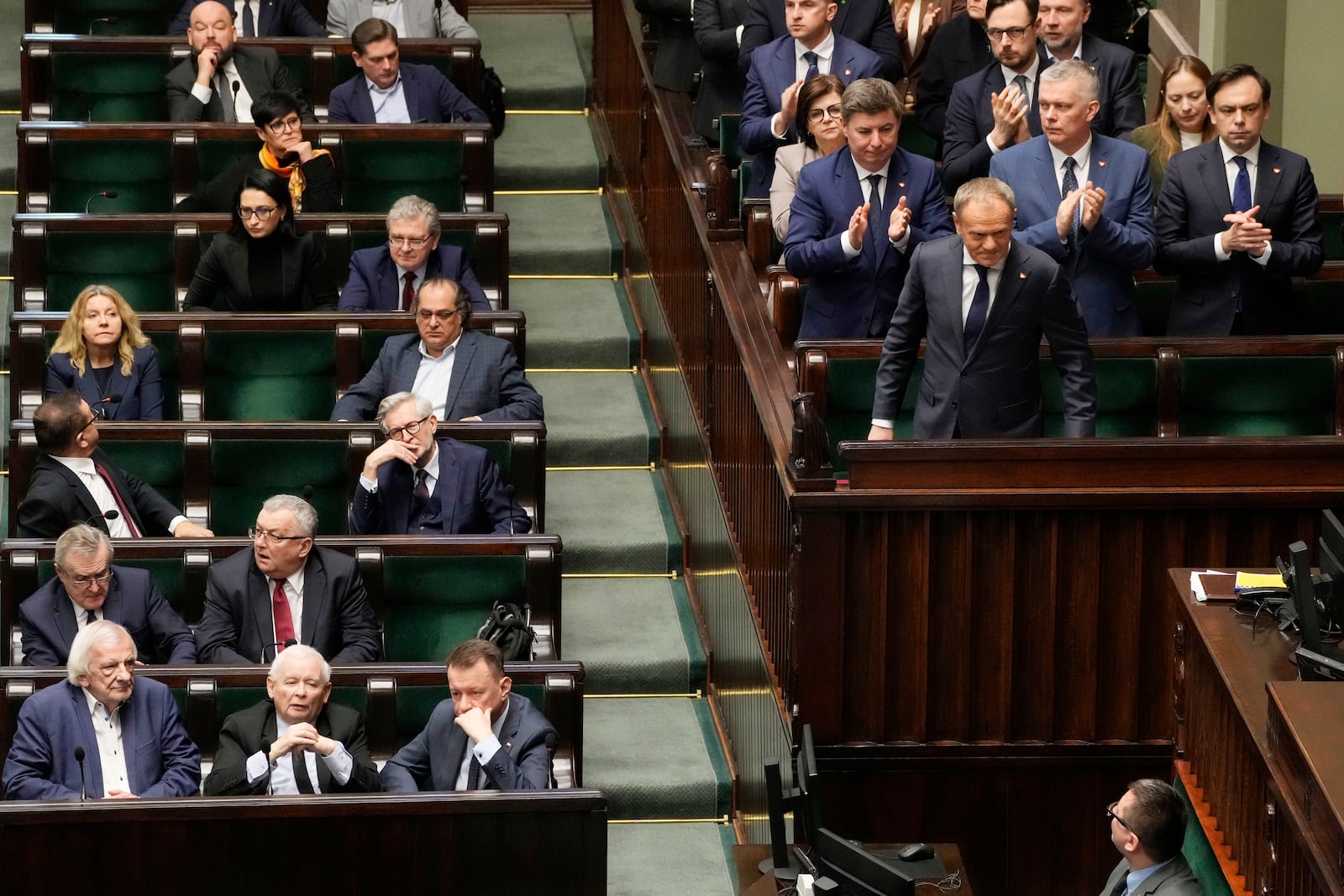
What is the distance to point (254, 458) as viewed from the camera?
507 centimetres

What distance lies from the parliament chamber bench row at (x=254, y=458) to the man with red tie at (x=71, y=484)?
143 millimetres

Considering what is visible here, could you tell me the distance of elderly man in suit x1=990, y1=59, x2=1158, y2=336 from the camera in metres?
4.48

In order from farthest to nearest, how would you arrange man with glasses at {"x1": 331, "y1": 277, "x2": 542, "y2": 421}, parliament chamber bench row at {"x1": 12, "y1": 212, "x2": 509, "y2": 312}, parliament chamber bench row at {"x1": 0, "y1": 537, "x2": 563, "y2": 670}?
1. parliament chamber bench row at {"x1": 12, "y1": 212, "x2": 509, "y2": 312}
2. man with glasses at {"x1": 331, "y1": 277, "x2": 542, "y2": 421}
3. parliament chamber bench row at {"x1": 0, "y1": 537, "x2": 563, "y2": 670}

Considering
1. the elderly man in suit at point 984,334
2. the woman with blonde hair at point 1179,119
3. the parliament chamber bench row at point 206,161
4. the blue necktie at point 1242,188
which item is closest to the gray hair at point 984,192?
the elderly man in suit at point 984,334

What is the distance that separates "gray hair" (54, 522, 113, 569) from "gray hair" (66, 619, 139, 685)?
0.25m

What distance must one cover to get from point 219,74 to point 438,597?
225 cm

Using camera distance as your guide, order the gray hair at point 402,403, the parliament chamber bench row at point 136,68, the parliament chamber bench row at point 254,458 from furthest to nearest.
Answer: the parliament chamber bench row at point 136,68
the parliament chamber bench row at point 254,458
the gray hair at point 402,403

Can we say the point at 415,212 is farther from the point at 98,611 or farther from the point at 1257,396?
the point at 1257,396

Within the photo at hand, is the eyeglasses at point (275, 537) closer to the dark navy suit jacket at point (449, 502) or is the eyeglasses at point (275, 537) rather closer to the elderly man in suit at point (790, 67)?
the dark navy suit jacket at point (449, 502)

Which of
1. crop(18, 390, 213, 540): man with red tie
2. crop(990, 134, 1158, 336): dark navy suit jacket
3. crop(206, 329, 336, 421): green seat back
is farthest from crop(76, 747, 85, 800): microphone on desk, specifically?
crop(990, 134, 1158, 336): dark navy suit jacket

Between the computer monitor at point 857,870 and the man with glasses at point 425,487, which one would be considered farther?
the man with glasses at point 425,487

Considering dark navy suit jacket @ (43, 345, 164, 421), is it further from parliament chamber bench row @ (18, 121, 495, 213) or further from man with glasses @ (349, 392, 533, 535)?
parliament chamber bench row @ (18, 121, 495, 213)

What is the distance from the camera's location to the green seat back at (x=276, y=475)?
199 inches

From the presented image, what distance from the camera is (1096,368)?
4570 millimetres
